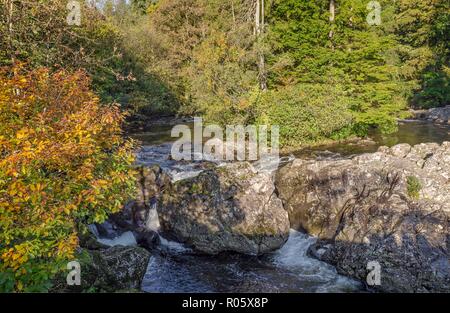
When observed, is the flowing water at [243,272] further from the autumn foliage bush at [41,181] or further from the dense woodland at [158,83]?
the autumn foliage bush at [41,181]

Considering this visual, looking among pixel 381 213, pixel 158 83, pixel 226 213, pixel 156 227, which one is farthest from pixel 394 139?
pixel 158 83

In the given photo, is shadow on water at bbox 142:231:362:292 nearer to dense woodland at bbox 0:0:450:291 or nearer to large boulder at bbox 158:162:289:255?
large boulder at bbox 158:162:289:255

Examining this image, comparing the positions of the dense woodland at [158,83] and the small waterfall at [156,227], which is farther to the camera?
the small waterfall at [156,227]

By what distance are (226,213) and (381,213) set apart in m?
5.33

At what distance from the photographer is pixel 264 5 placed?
101 feet

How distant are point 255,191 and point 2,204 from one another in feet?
32.3

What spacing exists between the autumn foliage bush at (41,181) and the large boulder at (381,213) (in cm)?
756

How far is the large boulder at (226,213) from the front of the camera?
1337 cm

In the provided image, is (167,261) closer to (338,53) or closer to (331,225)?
(331,225)

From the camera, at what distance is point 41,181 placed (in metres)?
6.65

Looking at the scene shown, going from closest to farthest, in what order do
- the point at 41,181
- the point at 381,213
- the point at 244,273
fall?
the point at 41,181, the point at 244,273, the point at 381,213

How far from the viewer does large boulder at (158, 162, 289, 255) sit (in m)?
13.4

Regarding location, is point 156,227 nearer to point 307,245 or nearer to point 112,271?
point 112,271

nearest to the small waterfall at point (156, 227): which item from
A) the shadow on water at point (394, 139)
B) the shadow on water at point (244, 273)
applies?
the shadow on water at point (244, 273)
